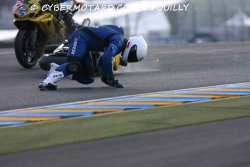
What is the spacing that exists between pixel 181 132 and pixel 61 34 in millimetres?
7302

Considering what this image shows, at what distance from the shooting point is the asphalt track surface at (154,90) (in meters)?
7.04

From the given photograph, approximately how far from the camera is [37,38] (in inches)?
598

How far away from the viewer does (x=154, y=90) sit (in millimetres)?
11984

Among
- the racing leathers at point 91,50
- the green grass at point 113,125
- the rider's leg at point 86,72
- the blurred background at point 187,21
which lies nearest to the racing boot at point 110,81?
the racing leathers at point 91,50

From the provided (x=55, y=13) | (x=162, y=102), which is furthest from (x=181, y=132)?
(x=55, y=13)

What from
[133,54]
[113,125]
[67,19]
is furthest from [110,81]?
[67,19]

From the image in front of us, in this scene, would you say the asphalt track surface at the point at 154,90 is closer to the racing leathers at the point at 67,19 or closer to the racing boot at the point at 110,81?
the racing boot at the point at 110,81

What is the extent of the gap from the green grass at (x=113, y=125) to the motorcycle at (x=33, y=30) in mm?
5110

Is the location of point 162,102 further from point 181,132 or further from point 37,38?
point 37,38

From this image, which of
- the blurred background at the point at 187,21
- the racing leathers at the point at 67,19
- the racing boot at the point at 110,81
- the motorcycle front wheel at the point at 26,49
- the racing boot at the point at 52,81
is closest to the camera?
the racing boot at the point at 52,81

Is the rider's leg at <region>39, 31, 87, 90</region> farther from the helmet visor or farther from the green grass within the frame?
the green grass

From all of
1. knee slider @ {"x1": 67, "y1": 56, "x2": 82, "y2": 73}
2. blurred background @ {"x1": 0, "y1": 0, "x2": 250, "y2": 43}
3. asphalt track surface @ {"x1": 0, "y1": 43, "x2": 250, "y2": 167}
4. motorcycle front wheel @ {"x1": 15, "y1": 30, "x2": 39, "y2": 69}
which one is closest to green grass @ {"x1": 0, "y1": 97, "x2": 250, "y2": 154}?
asphalt track surface @ {"x1": 0, "y1": 43, "x2": 250, "y2": 167}

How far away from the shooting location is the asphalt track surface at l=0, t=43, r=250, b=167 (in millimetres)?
7035

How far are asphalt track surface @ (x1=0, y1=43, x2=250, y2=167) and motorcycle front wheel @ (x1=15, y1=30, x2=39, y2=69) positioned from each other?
7.1 inches
